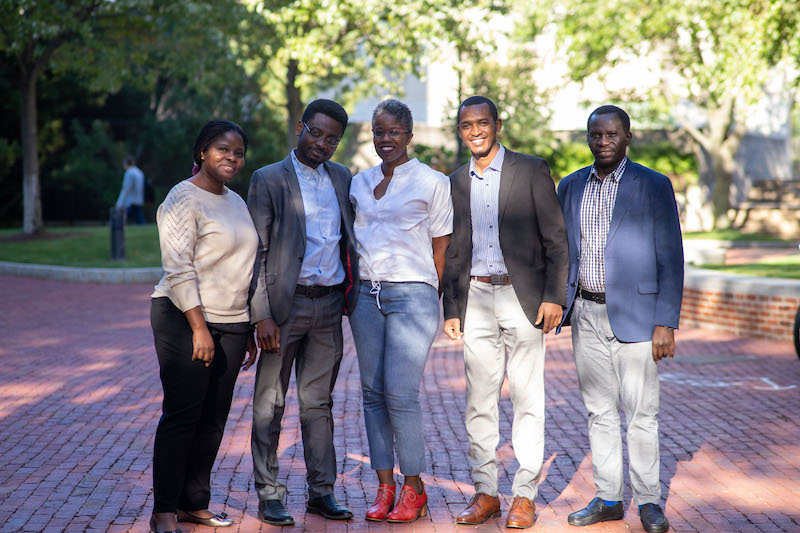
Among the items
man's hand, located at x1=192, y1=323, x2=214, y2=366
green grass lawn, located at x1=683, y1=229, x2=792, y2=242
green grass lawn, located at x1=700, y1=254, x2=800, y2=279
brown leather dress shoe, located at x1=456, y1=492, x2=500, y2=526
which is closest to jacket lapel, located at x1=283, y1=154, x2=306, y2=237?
man's hand, located at x1=192, y1=323, x2=214, y2=366

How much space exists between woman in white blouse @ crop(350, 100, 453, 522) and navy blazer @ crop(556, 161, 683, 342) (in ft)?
2.74

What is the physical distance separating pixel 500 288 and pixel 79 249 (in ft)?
51.9

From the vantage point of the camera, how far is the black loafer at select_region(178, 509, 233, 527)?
4391 mm

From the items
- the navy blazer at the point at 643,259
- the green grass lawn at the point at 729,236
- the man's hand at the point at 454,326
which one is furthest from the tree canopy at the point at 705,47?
the man's hand at the point at 454,326

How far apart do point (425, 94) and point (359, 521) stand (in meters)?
39.2

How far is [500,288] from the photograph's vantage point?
14.5 feet

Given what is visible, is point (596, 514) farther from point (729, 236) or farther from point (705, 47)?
point (705, 47)

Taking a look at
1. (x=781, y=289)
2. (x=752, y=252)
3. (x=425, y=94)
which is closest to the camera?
(x=781, y=289)

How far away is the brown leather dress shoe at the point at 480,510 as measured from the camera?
4418 mm

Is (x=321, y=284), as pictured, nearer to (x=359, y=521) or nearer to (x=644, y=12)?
(x=359, y=521)

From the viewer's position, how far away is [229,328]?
4.21 metres

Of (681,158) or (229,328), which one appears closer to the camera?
(229,328)

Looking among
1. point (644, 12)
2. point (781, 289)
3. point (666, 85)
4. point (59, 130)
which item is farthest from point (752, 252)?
point (59, 130)

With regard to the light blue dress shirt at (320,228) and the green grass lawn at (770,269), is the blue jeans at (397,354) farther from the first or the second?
the green grass lawn at (770,269)
